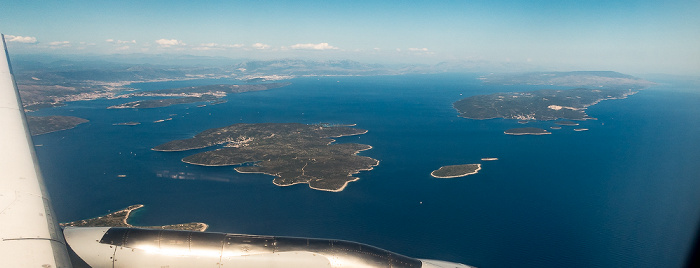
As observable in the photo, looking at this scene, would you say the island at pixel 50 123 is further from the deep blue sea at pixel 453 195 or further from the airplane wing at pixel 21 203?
the airplane wing at pixel 21 203

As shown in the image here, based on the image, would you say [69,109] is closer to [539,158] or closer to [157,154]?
[157,154]

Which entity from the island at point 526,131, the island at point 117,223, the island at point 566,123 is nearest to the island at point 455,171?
the island at point 526,131

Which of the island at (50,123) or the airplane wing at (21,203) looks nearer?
the airplane wing at (21,203)

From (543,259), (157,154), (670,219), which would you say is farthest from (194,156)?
(670,219)

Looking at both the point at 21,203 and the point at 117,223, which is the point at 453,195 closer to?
the point at 117,223

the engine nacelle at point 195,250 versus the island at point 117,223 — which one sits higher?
the engine nacelle at point 195,250
